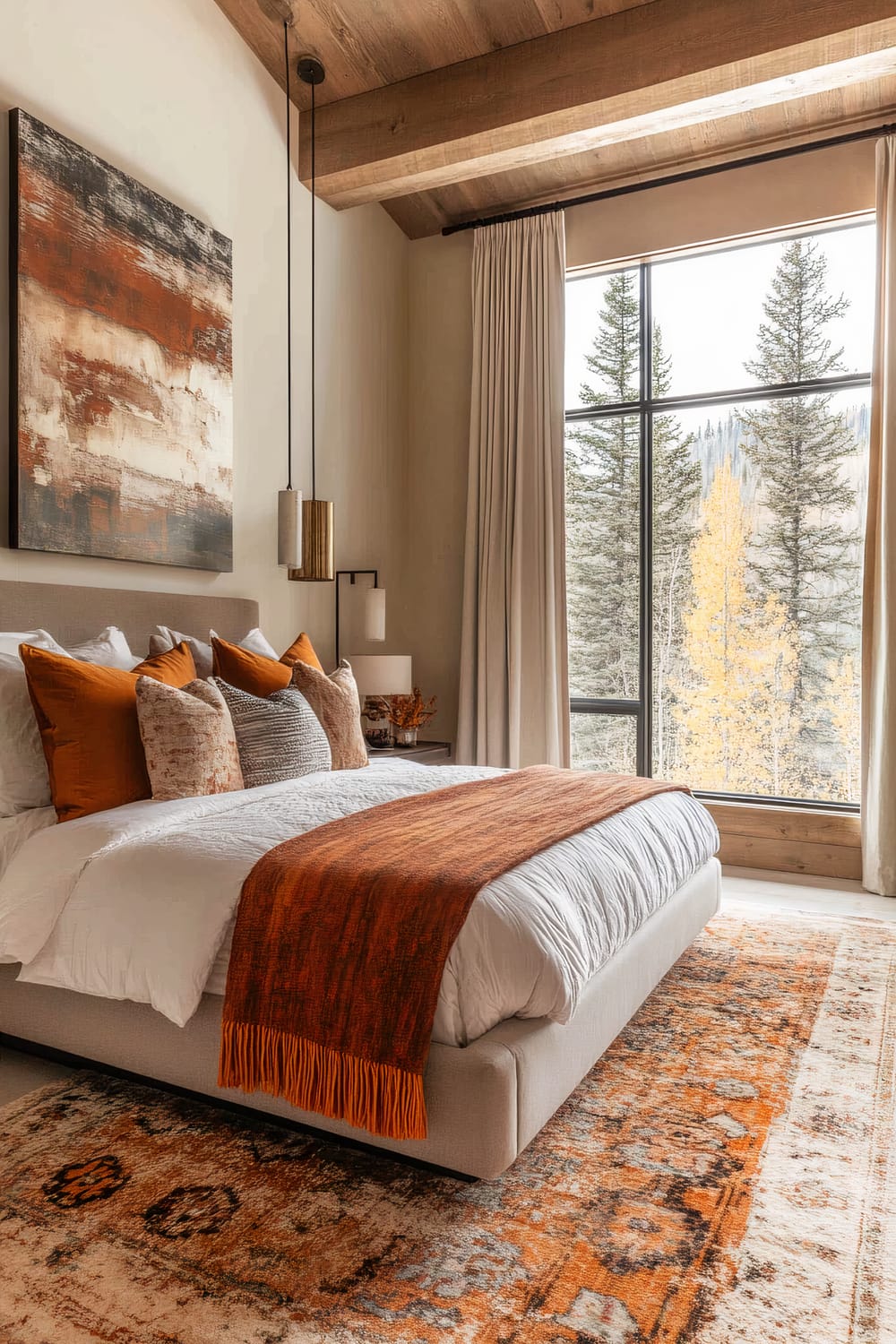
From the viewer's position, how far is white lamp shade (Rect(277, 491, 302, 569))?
3930 millimetres

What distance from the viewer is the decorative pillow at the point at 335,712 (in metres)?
3.20

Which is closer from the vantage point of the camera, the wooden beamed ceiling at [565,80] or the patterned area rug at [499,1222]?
the patterned area rug at [499,1222]

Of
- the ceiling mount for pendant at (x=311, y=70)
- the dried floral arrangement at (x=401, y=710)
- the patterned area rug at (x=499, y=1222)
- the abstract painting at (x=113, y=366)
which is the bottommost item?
the patterned area rug at (x=499, y=1222)

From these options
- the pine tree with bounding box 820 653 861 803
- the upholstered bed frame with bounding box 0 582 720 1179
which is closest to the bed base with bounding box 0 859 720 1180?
the upholstered bed frame with bounding box 0 582 720 1179

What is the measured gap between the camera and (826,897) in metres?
3.96

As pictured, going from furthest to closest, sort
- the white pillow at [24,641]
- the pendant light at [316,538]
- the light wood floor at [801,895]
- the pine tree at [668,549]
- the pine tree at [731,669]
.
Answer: the pine tree at [668,549], the pine tree at [731,669], the pendant light at [316,538], the light wood floor at [801,895], the white pillow at [24,641]

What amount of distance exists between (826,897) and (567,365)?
3066 millimetres

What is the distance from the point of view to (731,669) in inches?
180

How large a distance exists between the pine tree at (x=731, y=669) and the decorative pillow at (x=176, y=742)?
9.42 ft

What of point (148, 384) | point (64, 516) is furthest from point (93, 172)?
point (64, 516)

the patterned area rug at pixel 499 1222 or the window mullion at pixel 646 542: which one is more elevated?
the window mullion at pixel 646 542

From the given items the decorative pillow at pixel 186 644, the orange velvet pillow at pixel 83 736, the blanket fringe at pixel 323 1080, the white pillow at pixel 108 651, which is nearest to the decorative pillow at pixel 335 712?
the decorative pillow at pixel 186 644

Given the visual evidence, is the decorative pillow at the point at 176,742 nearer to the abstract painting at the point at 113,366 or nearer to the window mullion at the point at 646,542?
the abstract painting at the point at 113,366

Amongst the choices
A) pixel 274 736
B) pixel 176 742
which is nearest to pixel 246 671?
pixel 274 736
